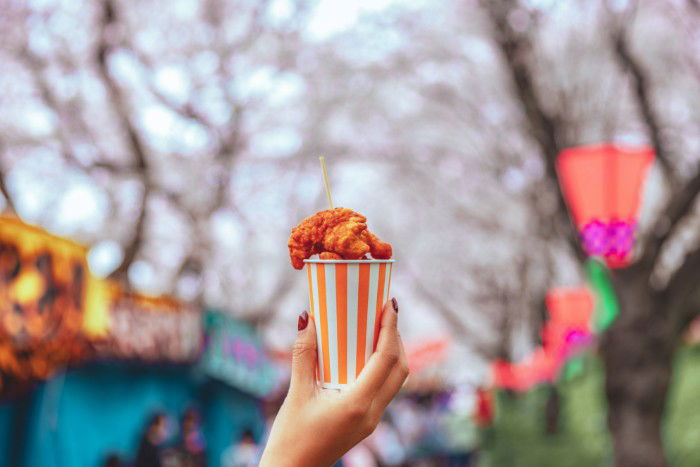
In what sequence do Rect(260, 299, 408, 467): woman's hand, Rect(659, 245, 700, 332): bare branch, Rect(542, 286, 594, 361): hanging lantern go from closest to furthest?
Rect(260, 299, 408, 467): woman's hand < Rect(659, 245, 700, 332): bare branch < Rect(542, 286, 594, 361): hanging lantern

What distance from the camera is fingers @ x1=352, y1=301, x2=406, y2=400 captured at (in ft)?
5.18

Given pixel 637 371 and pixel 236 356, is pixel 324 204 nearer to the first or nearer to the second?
pixel 236 356

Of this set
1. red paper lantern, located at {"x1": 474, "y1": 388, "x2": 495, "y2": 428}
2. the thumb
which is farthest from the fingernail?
red paper lantern, located at {"x1": 474, "y1": 388, "x2": 495, "y2": 428}

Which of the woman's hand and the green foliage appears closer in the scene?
the woman's hand

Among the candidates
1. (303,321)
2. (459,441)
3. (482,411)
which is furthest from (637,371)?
(482,411)

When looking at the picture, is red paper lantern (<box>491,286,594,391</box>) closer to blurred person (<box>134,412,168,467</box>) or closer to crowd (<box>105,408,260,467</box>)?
crowd (<box>105,408,260,467</box>)

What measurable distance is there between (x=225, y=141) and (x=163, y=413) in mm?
4401

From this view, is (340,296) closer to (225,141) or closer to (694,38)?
(694,38)

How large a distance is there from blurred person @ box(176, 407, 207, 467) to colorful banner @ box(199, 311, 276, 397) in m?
0.70

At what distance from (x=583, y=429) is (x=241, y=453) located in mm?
10200

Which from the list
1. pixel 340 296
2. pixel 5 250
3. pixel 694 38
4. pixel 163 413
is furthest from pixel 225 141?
pixel 340 296

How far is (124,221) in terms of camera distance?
12703 mm

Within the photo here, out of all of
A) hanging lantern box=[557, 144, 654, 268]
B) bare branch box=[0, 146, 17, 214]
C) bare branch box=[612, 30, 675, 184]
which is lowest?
hanging lantern box=[557, 144, 654, 268]

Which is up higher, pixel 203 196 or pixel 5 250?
pixel 203 196
